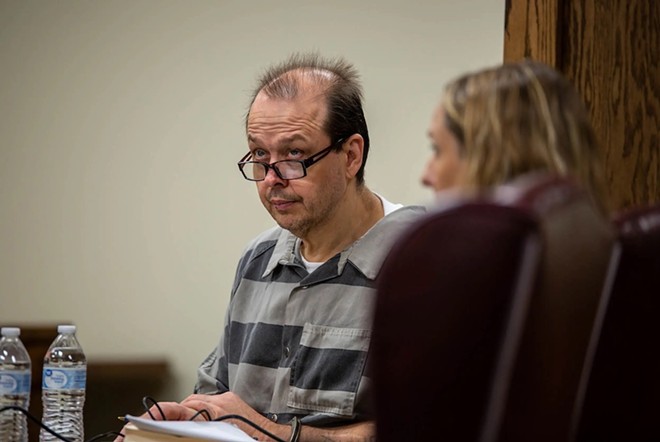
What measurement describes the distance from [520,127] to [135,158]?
3.25m

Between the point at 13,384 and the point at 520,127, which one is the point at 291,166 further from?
the point at 520,127

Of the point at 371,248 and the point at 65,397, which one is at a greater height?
the point at 371,248

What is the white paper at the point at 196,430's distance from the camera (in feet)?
4.90

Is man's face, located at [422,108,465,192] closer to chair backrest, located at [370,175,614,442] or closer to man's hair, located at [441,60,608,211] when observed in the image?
man's hair, located at [441,60,608,211]

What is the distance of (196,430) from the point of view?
4.99 feet

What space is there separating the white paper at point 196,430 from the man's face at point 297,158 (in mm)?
769

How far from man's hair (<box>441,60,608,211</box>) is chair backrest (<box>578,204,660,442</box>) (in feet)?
0.18

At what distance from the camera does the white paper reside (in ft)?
4.90

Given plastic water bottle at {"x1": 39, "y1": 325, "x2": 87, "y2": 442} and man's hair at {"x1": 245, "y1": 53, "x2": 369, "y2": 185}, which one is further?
man's hair at {"x1": 245, "y1": 53, "x2": 369, "y2": 185}

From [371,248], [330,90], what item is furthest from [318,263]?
[330,90]

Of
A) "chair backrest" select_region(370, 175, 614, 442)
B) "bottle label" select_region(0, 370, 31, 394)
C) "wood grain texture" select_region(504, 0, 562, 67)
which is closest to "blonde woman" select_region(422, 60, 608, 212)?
"chair backrest" select_region(370, 175, 614, 442)

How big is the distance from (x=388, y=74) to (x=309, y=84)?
1.03 metres

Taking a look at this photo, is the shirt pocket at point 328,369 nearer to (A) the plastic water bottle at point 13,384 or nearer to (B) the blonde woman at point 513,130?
(A) the plastic water bottle at point 13,384

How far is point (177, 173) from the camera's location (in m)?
4.02
